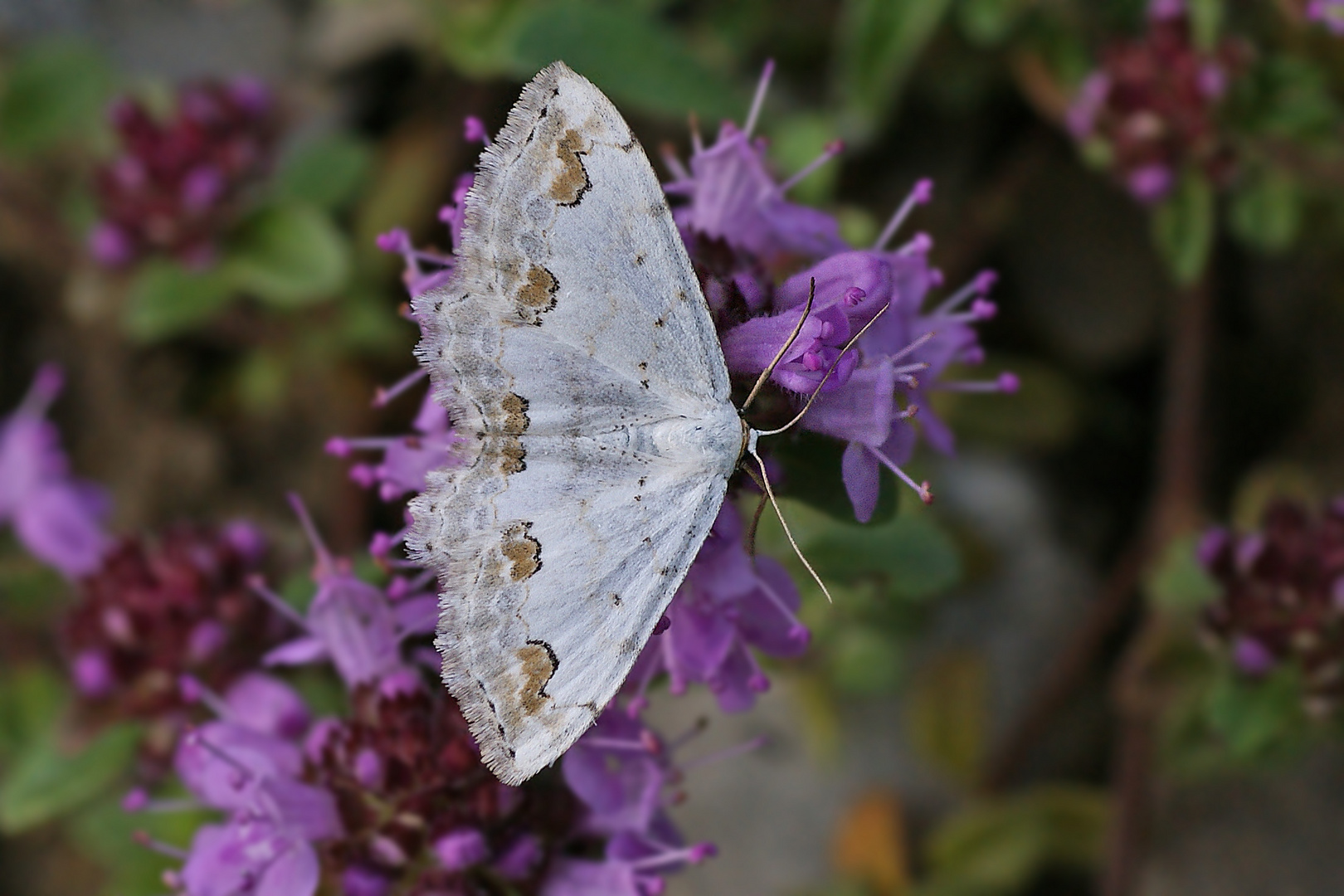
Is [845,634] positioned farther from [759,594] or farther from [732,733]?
[759,594]

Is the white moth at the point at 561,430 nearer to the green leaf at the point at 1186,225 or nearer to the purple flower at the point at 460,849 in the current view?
the purple flower at the point at 460,849

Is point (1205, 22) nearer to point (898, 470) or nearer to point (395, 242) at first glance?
point (898, 470)

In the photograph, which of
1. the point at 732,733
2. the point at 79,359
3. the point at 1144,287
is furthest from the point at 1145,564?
the point at 79,359

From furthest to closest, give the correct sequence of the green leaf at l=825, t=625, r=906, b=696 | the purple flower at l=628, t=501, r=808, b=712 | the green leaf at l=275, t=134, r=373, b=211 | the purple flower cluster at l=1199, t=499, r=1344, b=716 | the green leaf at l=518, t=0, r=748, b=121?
the green leaf at l=275, t=134, r=373, b=211
the green leaf at l=825, t=625, r=906, b=696
the purple flower cluster at l=1199, t=499, r=1344, b=716
the green leaf at l=518, t=0, r=748, b=121
the purple flower at l=628, t=501, r=808, b=712

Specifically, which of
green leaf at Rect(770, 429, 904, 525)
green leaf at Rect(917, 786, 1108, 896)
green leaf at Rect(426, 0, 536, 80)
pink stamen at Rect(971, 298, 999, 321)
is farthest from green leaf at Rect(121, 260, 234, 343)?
green leaf at Rect(917, 786, 1108, 896)

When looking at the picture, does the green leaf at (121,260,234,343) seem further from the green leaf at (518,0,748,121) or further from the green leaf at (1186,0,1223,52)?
the green leaf at (1186,0,1223,52)

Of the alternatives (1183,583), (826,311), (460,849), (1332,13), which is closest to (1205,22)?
(1332,13)
